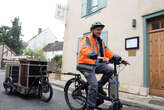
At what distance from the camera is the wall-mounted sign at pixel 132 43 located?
526cm

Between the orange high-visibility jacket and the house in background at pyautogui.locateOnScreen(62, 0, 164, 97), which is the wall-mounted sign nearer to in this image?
the house in background at pyautogui.locateOnScreen(62, 0, 164, 97)

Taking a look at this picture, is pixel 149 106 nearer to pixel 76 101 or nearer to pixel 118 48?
Result: pixel 76 101

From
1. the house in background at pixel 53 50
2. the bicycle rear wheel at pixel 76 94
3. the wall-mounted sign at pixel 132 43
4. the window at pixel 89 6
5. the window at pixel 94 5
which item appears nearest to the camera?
the bicycle rear wheel at pixel 76 94

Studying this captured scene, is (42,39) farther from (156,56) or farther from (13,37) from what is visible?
(156,56)

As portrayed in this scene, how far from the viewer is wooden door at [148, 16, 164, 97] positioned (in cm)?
464

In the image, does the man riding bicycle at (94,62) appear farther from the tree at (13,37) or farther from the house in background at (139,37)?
the tree at (13,37)

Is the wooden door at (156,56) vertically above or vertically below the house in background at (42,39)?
below

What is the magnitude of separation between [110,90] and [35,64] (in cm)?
252

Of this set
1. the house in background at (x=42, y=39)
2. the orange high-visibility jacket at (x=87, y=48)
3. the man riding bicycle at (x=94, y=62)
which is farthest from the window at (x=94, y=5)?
the house in background at (x=42, y=39)

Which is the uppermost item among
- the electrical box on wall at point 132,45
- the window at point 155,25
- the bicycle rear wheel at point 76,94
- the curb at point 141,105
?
the window at point 155,25

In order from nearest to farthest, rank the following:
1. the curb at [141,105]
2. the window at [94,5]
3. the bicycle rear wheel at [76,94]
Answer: the bicycle rear wheel at [76,94] → the curb at [141,105] → the window at [94,5]

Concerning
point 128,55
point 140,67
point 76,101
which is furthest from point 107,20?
point 76,101

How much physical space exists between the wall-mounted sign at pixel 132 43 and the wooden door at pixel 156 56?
0.48 m

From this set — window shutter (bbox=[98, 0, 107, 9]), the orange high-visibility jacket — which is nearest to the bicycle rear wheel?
the orange high-visibility jacket
